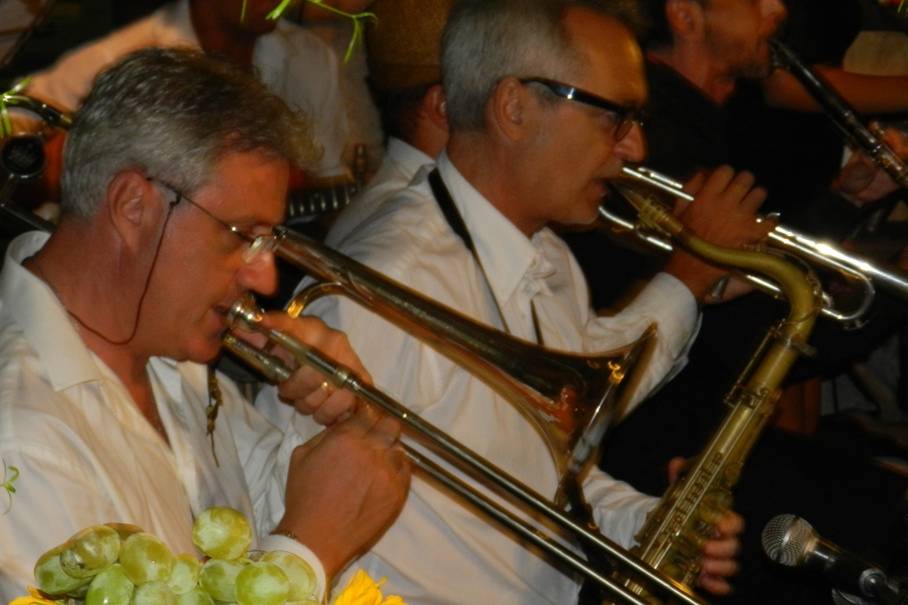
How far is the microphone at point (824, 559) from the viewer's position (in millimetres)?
1879

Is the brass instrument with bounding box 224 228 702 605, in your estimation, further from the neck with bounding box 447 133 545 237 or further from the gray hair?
the neck with bounding box 447 133 545 237

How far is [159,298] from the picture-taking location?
6.69 feet

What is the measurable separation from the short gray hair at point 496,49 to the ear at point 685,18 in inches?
41.6

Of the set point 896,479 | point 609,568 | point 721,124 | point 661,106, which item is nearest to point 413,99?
point 661,106

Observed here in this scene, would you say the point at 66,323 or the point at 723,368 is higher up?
the point at 66,323

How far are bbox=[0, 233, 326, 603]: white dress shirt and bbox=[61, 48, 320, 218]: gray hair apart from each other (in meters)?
0.18

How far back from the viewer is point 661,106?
3598mm

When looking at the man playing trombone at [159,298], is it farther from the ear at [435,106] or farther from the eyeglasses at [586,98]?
the ear at [435,106]

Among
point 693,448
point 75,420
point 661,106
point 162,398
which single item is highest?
point 661,106

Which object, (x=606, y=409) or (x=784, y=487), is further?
(x=784, y=487)

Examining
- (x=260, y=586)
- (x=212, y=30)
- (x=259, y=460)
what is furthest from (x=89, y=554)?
(x=212, y=30)

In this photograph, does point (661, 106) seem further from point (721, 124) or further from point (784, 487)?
point (784, 487)

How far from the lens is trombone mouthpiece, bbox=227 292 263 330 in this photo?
215cm

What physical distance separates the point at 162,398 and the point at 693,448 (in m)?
1.64
